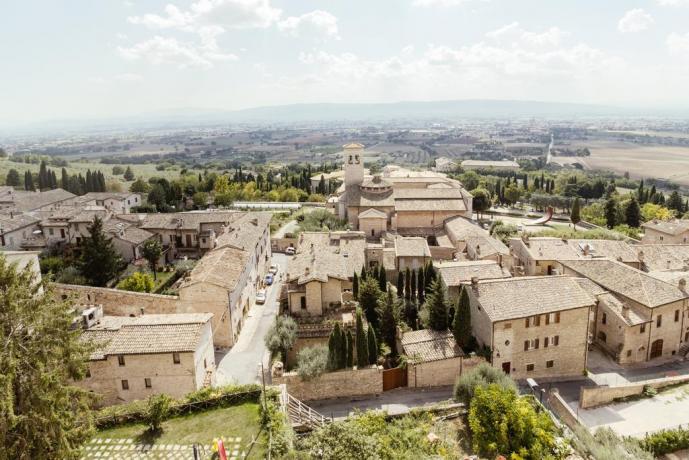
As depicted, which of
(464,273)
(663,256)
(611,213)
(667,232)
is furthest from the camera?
(611,213)

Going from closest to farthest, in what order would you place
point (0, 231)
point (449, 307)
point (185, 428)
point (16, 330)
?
point (16, 330) < point (185, 428) < point (449, 307) < point (0, 231)

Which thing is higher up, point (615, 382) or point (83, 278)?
point (83, 278)

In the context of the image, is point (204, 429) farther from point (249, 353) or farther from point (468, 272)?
point (468, 272)

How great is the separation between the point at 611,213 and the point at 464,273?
40.2m

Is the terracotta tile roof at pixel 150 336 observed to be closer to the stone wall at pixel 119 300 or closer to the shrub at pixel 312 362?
the shrub at pixel 312 362

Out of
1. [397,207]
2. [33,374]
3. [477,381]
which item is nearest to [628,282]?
[477,381]

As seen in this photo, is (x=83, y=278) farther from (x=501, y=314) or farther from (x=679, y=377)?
(x=679, y=377)

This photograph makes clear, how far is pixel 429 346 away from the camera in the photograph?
2669cm

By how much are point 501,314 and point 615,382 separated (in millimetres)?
8031

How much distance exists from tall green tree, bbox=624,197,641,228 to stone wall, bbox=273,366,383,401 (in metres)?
53.4

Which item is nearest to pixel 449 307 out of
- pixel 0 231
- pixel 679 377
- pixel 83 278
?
pixel 679 377

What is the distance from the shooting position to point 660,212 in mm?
64562

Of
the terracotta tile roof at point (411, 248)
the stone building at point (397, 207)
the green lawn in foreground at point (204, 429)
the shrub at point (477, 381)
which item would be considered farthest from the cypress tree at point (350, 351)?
the stone building at point (397, 207)

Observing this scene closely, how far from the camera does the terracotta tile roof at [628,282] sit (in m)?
28.5
